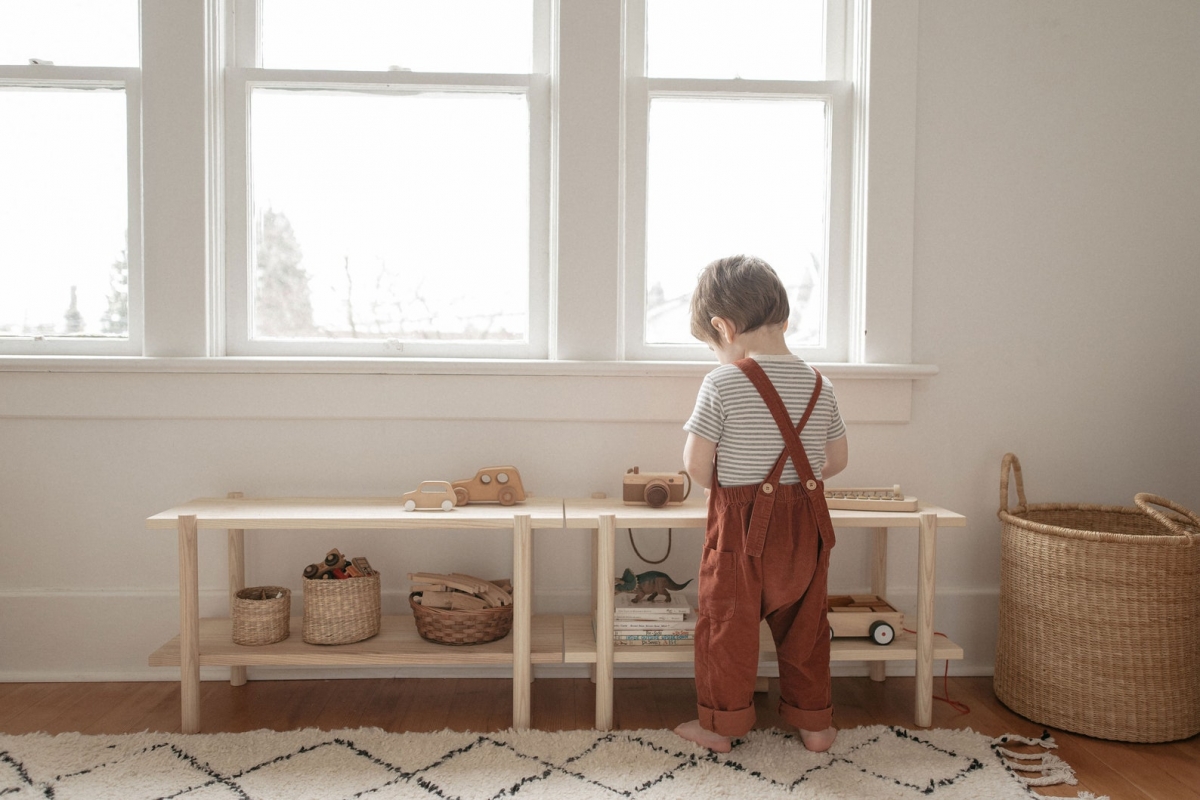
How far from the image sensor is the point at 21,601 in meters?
2.37

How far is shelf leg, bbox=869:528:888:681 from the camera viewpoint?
2.40 meters

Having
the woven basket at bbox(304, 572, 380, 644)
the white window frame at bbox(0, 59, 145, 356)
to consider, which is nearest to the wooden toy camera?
the woven basket at bbox(304, 572, 380, 644)

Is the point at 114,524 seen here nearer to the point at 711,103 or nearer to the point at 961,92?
the point at 711,103

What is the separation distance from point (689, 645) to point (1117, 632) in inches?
42.1

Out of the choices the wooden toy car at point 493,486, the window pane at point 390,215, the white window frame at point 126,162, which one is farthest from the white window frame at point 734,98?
the white window frame at point 126,162

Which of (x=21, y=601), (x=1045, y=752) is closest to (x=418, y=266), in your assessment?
(x=21, y=601)

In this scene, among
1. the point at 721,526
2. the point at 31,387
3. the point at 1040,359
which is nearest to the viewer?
the point at 721,526

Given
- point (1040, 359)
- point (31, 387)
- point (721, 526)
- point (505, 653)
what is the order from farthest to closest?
point (1040, 359), point (31, 387), point (505, 653), point (721, 526)

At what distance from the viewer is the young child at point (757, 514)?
73.8 inches

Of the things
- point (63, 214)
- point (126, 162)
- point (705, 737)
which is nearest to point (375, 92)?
point (126, 162)

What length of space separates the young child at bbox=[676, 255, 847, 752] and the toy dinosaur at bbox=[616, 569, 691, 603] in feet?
0.90

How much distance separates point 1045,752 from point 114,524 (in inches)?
103

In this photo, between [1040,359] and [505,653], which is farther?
[1040,359]

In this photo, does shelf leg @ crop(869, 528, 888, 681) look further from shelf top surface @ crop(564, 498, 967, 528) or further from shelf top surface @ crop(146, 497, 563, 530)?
shelf top surface @ crop(146, 497, 563, 530)
